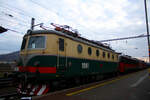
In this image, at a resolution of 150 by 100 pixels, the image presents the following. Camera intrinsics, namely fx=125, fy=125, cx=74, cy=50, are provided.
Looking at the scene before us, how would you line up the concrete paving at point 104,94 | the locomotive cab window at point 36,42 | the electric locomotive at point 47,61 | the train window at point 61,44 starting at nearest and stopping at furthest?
the concrete paving at point 104,94 < the electric locomotive at point 47,61 < the locomotive cab window at point 36,42 < the train window at point 61,44

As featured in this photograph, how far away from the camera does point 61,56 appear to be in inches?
270

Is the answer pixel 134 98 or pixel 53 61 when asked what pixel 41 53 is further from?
pixel 134 98

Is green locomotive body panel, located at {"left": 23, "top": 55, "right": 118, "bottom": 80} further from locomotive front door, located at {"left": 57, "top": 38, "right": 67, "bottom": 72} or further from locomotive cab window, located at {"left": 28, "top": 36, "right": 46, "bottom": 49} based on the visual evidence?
locomotive cab window, located at {"left": 28, "top": 36, "right": 46, "bottom": 49}

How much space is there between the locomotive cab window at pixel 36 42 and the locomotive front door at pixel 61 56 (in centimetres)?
92

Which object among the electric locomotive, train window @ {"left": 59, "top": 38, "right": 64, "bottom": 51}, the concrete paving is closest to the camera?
the concrete paving

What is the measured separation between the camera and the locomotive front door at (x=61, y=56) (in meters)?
6.67

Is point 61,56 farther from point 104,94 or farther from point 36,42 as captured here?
point 104,94

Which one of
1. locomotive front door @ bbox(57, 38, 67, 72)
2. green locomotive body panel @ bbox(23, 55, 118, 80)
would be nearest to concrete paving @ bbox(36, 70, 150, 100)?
green locomotive body panel @ bbox(23, 55, 118, 80)

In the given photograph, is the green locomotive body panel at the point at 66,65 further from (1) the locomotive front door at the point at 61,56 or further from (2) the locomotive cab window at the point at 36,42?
(2) the locomotive cab window at the point at 36,42

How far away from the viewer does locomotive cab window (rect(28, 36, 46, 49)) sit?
659cm

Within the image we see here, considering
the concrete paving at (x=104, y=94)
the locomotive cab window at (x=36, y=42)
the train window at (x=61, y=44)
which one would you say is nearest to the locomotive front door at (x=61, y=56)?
the train window at (x=61, y=44)

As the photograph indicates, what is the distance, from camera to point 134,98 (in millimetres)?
5910

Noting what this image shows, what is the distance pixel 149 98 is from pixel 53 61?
16.2ft

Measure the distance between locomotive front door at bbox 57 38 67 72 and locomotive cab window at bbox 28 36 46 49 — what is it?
0.92 metres
